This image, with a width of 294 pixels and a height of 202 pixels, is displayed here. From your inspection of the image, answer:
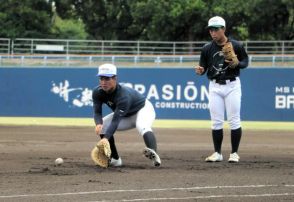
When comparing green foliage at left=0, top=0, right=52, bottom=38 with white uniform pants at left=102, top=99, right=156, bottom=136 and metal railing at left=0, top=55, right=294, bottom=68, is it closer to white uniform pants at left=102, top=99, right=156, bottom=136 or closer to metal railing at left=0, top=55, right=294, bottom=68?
metal railing at left=0, top=55, right=294, bottom=68

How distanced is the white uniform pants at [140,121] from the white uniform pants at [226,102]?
37.8 inches

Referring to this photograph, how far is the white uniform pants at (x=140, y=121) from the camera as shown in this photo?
27.0 feet

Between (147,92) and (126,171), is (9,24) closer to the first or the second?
(147,92)

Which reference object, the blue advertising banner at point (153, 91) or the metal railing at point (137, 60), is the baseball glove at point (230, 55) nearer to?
the blue advertising banner at point (153, 91)

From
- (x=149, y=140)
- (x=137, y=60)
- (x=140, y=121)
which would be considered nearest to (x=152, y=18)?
(x=137, y=60)

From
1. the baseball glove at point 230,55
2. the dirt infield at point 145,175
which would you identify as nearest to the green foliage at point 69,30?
the dirt infield at point 145,175

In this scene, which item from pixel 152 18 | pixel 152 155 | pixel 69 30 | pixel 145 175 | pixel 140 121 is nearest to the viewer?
pixel 145 175

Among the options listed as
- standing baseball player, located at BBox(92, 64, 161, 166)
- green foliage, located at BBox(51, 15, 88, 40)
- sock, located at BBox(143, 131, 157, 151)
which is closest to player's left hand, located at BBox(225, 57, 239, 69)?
standing baseball player, located at BBox(92, 64, 161, 166)

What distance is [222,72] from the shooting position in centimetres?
872

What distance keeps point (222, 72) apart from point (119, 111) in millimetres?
1629

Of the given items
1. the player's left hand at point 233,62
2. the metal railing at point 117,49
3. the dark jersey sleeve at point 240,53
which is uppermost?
the dark jersey sleeve at point 240,53

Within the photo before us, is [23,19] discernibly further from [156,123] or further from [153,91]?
[156,123]

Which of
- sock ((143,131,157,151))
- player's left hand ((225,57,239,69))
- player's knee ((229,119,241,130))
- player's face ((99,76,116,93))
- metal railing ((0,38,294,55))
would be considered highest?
player's left hand ((225,57,239,69))

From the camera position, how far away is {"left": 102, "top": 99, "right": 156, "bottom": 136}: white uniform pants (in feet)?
27.0
